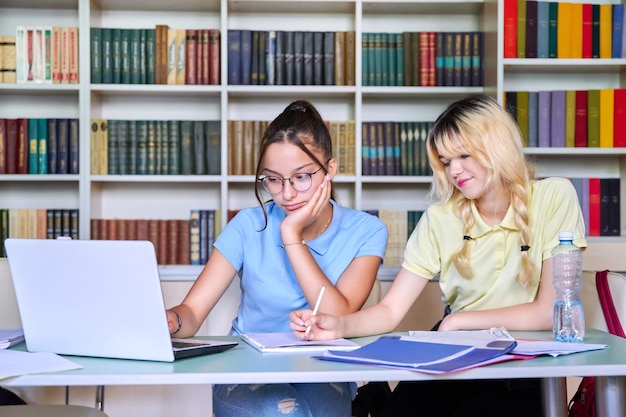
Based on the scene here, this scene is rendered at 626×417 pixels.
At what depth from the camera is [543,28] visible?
11.3ft

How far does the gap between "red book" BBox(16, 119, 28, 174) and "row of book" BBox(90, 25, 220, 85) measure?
0.36 m

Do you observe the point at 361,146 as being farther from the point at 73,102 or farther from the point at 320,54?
the point at 73,102

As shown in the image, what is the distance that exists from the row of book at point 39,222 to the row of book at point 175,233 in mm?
131

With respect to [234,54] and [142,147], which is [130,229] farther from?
[234,54]

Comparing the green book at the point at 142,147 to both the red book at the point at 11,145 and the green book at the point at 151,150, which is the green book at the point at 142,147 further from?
the red book at the point at 11,145

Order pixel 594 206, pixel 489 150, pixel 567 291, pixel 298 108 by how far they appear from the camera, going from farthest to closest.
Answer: pixel 594 206
pixel 298 108
pixel 489 150
pixel 567 291

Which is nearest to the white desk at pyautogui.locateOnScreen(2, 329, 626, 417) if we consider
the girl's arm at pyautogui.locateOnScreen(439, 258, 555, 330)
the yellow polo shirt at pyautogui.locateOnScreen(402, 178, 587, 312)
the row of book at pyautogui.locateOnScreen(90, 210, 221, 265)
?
the girl's arm at pyautogui.locateOnScreen(439, 258, 555, 330)

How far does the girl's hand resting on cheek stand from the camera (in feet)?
4.74

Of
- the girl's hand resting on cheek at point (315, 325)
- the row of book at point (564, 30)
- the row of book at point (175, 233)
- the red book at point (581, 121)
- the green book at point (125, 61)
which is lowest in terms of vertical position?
the girl's hand resting on cheek at point (315, 325)

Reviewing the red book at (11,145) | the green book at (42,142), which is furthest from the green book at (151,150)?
the red book at (11,145)

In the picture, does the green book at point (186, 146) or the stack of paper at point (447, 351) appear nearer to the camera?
the stack of paper at point (447, 351)

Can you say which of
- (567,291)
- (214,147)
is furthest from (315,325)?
(214,147)

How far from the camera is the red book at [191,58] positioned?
3461 millimetres

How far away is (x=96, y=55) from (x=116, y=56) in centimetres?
8
